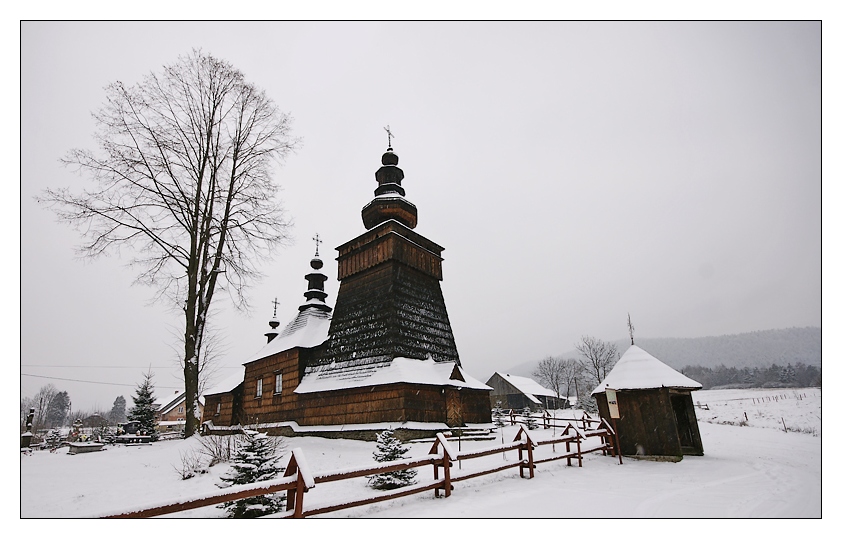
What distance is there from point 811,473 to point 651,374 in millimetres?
4705

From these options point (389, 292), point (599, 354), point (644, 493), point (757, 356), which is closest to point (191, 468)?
point (644, 493)

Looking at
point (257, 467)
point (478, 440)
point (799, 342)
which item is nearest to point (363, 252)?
point (478, 440)

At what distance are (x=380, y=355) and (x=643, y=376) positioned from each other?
34.8 feet

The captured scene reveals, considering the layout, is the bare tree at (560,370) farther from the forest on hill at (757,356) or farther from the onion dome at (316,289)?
the onion dome at (316,289)

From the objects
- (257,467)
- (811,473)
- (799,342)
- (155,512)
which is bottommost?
(811,473)

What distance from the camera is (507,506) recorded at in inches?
288

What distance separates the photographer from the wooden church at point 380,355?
736 inches

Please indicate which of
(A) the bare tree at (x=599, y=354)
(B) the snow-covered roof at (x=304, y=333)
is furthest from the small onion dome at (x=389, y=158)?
(A) the bare tree at (x=599, y=354)

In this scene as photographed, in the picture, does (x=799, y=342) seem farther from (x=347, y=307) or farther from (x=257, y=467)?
(x=347, y=307)

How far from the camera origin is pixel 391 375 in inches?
720

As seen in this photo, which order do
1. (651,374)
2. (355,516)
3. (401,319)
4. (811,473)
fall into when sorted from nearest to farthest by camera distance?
(355,516) → (811,473) → (651,374) → (401,319)

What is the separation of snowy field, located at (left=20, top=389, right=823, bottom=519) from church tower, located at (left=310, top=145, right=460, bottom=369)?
6053 mm

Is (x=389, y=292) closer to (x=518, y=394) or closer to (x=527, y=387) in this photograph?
(x=518, y=394)

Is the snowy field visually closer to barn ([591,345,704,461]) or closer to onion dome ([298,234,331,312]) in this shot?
barn ([591,345,704,461])
